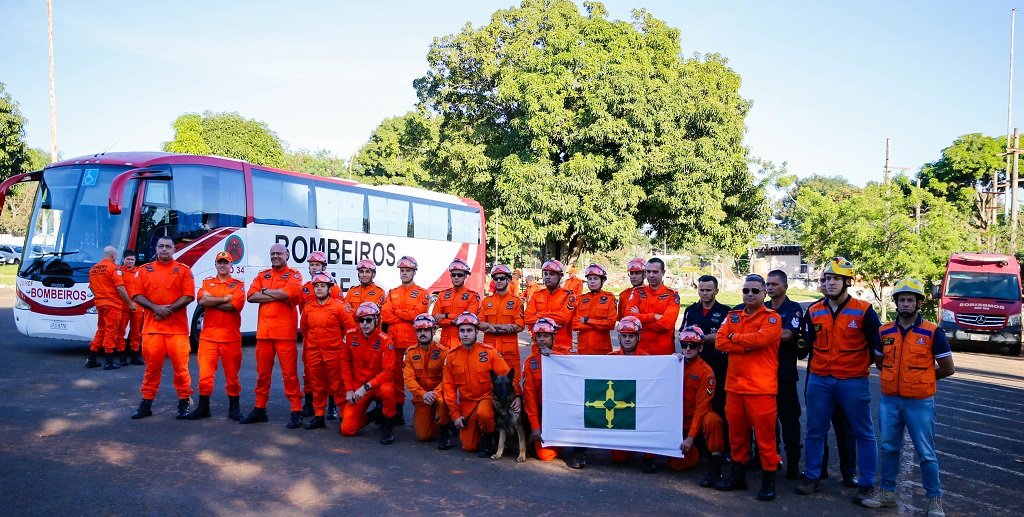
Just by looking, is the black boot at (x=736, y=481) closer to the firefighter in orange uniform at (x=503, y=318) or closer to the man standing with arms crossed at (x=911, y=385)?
the man standing with arms crossed at (x=911, y=385)

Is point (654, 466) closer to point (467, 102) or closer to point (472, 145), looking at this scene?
point (472, 145)

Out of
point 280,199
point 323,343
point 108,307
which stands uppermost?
point 280,199

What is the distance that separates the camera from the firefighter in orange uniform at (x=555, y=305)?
8453 mm

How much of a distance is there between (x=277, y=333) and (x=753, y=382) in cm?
503

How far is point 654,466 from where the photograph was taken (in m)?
6.62

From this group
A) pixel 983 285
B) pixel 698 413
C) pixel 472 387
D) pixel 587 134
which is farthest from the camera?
pixel 587 134

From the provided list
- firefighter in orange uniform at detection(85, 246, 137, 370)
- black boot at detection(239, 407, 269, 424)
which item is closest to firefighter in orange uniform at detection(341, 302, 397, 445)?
black boot at detection(239, 407, 269, 424)

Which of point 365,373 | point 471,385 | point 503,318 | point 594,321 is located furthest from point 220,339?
point 594,321

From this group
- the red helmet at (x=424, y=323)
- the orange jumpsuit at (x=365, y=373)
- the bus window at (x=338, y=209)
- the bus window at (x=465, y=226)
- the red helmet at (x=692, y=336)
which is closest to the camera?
the red helmet at (x=692, y=336)

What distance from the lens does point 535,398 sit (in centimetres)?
714

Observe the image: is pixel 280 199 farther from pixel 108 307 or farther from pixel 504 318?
pixel 504 318

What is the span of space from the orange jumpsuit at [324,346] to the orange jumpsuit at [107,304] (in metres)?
5.15

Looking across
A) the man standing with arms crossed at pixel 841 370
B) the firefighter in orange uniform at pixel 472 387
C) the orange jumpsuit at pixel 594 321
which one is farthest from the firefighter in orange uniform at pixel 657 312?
the man standing with arms crossed at pixel 841 370

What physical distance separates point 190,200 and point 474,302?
7259 mm
